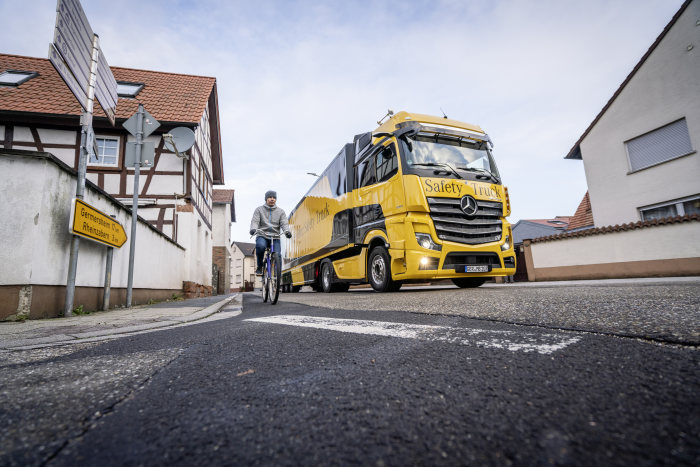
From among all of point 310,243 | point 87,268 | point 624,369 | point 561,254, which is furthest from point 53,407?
point 561,254

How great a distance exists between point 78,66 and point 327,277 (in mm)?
6756

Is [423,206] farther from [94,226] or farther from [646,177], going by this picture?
[646,177]

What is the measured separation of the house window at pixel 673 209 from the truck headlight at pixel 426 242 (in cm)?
1069

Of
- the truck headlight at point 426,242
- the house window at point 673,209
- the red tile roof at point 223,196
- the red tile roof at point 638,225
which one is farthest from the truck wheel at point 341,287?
the red tile roof at point 223,196

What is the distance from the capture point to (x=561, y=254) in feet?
43.4

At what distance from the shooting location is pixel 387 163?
7027 millimetres

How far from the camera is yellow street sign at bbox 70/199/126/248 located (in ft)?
15.9

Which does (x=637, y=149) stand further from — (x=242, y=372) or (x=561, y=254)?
(x=242, y=372)

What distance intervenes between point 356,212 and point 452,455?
7.23m

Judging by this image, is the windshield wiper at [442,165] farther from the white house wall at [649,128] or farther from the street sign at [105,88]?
the white house wall at [649,128]

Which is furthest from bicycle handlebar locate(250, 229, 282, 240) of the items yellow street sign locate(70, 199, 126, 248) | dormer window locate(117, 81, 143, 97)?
dormer window locate(117, 81, 143, 97)

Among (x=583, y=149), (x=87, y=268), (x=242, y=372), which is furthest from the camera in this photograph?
(x=583, y=149)

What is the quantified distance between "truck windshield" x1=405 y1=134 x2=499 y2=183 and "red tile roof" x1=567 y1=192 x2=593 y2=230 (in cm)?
1310

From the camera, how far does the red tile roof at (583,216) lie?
17.7 meters
